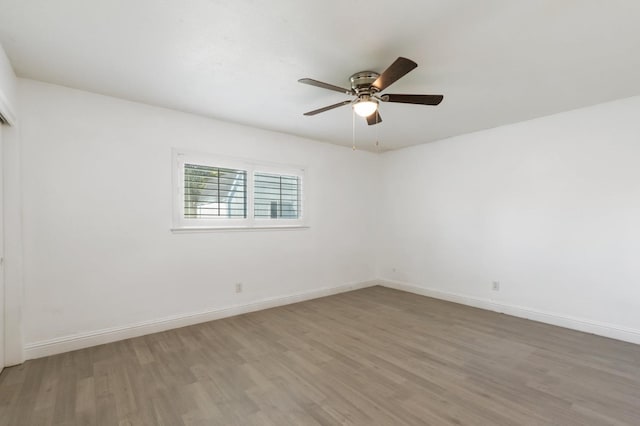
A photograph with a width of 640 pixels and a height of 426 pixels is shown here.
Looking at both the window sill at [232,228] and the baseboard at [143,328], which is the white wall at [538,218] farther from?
the baseboard at [143,328]

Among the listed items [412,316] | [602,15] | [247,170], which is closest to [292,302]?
[412,316]

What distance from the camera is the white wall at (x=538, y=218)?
311 cm

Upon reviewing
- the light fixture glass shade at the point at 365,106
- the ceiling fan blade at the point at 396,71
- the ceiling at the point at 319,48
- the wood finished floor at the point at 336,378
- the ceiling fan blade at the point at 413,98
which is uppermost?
the ceiling at the point at 319,48

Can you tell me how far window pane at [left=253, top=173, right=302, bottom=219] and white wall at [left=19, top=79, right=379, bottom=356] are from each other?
0.28 meters

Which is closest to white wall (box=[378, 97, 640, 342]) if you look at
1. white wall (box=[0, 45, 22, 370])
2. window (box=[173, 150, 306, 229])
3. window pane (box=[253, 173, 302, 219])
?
window pane (box=[253, 173, 302, 219])

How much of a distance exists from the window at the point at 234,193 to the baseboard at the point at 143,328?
1060mm

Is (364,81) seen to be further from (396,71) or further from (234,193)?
(234,193)

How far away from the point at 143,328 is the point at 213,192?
1702 mm

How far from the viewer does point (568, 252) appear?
3.43 m

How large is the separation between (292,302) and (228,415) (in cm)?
247

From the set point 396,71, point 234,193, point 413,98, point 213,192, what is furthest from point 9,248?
point 413,98

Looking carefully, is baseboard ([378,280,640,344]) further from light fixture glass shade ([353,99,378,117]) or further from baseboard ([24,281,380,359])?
light fixture glass shade ([353,99,378,117])

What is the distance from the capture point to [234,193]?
3896mm

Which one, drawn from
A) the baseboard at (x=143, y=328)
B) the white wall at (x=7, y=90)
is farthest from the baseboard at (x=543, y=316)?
the white wall at (x=7, y=90)
